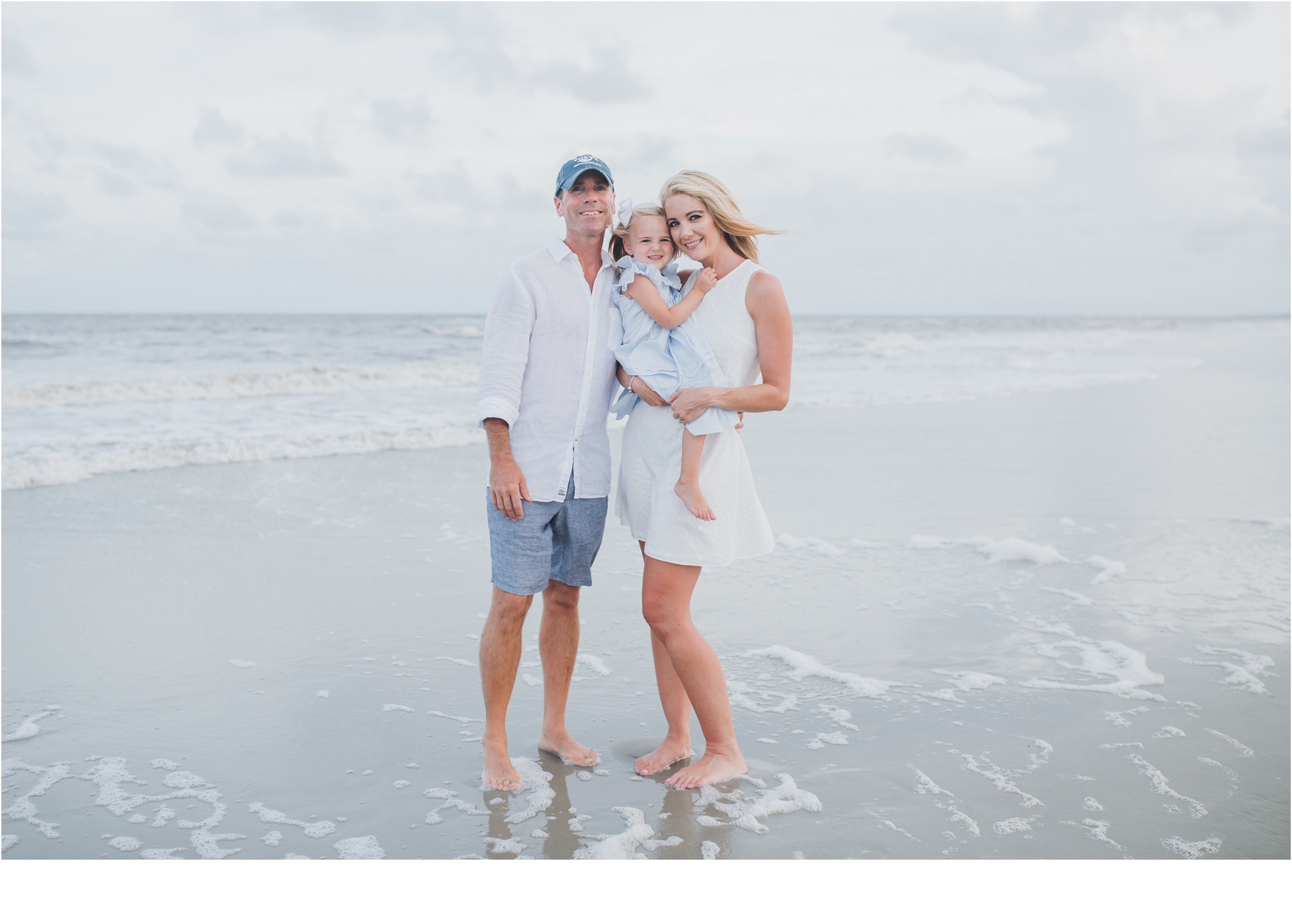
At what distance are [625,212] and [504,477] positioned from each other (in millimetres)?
998

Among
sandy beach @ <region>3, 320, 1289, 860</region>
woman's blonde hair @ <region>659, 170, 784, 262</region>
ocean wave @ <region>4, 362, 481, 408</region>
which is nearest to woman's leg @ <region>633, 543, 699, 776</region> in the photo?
sandy beach @ <region>3, 320, 1289, 860</region>

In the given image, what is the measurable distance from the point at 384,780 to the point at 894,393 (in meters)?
14.5

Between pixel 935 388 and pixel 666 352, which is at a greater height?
pixel 935 388

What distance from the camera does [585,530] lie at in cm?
334

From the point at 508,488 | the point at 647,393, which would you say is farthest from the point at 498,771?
the point at 647,393

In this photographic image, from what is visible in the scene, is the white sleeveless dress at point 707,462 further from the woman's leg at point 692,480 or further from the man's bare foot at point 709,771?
the man's bare foot at point 709,771

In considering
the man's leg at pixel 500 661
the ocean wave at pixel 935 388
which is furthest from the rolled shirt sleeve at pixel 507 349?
the ocean wave at pixel 935 388

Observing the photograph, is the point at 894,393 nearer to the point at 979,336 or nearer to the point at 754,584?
the point at 754,584

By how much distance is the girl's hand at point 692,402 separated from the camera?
10.0 feet

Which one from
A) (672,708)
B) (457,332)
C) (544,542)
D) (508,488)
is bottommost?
(672,708)

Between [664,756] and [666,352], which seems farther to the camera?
[664,756]

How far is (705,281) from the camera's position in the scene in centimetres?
310

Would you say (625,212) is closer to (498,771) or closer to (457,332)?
(498,771)

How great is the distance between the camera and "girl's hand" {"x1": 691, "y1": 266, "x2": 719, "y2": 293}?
10.2ft
